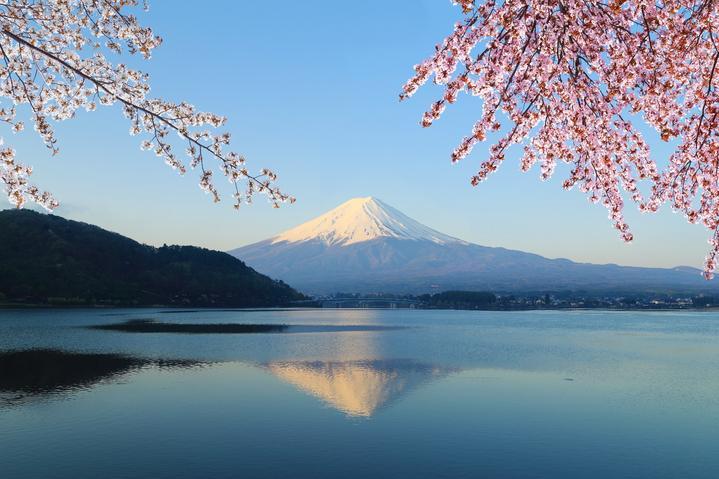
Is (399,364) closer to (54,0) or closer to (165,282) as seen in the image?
(54,0)

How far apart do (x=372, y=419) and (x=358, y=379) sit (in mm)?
8915

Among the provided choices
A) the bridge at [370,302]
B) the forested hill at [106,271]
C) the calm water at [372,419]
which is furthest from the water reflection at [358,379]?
the bridge at [370,302]

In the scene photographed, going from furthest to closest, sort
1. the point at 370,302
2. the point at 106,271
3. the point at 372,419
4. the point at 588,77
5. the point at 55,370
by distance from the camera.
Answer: the point at 370,302
the point at 106,271
the point at 55,370
the point at 372,419
the point at 588,77

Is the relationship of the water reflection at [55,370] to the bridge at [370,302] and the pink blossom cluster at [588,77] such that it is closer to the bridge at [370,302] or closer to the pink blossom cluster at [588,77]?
the pink blossom cluster at [588,77]

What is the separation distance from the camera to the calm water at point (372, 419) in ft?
53.0

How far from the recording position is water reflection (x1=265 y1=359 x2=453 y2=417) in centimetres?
2514

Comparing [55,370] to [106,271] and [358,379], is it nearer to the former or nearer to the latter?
[358,379]

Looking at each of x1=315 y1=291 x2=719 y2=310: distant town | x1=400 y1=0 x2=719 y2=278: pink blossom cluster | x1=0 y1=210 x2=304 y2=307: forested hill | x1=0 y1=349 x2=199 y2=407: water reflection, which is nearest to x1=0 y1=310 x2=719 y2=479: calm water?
x1=0 y1=349 x2=199 y2=407: water reflection

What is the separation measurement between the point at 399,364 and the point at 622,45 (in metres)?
33.3

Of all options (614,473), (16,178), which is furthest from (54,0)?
(614,473)

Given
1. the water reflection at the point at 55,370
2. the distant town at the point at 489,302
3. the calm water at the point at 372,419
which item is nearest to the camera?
the calm water at the point at 372,419

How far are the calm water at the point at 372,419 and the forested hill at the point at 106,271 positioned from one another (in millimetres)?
82741

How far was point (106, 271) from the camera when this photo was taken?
12650 centimetres

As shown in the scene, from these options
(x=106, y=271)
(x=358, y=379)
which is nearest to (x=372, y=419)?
(x=358, y=379)
